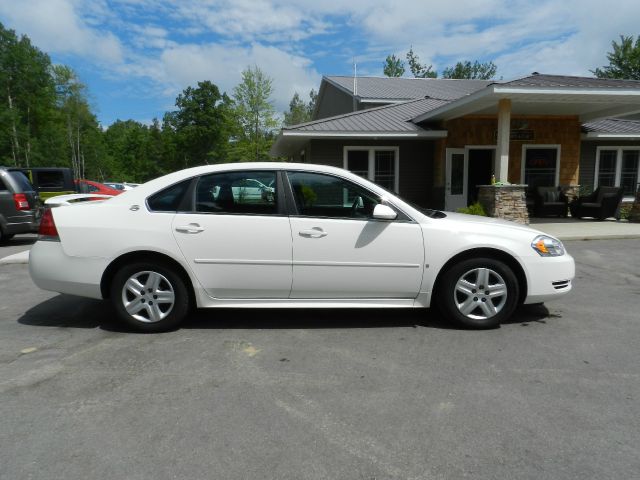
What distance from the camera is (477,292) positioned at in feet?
14.1

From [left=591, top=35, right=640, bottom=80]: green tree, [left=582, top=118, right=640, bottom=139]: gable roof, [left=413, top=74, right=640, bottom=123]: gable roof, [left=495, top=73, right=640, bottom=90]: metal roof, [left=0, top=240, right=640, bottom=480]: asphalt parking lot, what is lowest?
[left=0, top=240, right=640, bottom=480]: asphalt parking lot

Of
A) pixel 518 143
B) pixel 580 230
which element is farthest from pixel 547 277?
pixel 518 143

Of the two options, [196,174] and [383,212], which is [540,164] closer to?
[383,212]

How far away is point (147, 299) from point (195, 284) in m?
0.46

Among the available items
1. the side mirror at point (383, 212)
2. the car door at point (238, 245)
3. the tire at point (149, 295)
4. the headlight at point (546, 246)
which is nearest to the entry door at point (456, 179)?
the headlight at point (546, 246)

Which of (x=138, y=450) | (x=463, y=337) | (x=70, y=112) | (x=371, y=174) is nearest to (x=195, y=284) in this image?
(x=138, y=450)

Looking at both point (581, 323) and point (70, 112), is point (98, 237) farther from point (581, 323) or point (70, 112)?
point (70, 112)

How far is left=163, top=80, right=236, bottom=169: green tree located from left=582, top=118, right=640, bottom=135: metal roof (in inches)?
2034

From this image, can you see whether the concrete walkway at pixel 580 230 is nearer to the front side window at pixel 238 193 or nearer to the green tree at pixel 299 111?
Answer: the front side window at pixel 238 193

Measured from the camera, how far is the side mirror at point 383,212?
411cm

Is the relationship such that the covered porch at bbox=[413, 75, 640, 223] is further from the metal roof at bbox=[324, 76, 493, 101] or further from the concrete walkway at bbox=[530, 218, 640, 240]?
the metal roof at bbox=[324, 76, 493, 101]

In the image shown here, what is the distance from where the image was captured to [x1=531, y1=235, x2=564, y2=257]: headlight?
4340 mm

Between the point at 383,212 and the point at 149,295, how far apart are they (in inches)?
89.4

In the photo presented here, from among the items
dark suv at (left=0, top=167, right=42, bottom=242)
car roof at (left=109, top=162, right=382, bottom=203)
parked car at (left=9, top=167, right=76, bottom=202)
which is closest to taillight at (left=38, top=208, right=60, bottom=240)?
car roof at (left=109, top=162, right=382, bottom=203)
